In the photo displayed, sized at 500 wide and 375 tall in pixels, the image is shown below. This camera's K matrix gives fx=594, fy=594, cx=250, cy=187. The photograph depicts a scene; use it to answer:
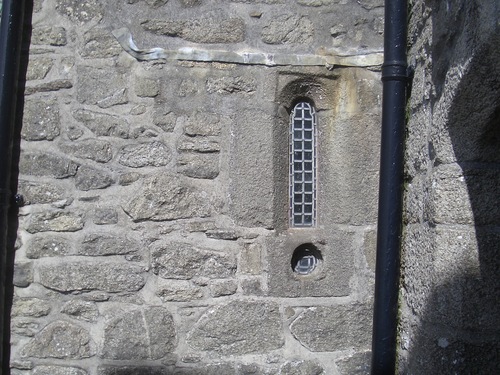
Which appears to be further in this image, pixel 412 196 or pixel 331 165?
pixel 331 165

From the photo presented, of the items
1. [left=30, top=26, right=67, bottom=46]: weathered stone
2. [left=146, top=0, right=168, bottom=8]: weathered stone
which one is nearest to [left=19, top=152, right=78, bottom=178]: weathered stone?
[left=30, top=26, right=67, bottom=46]: weathered stone

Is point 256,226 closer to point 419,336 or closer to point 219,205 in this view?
point 219,205

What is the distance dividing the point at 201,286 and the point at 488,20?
5.61 ft

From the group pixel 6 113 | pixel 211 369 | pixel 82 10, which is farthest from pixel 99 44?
pixel 211 369

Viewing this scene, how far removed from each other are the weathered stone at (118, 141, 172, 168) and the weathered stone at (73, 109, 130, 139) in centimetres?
11

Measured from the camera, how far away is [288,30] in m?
2.89

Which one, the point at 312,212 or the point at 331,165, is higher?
the point at 331,165

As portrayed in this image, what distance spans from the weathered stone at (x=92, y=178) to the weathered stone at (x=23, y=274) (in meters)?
0.46

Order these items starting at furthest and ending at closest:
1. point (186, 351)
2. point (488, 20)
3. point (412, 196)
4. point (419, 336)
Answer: point (186, 351)
point (412, 196)
point (419, 336)
point (488, 20)

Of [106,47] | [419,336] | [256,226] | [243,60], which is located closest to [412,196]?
[419,336]

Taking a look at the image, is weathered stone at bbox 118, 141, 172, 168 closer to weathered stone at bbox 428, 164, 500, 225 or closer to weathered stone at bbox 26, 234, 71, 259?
weathered stone at bbox 26, 234, 71, 259

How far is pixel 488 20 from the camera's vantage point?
1.76m

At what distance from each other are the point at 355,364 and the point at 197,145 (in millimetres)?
1295

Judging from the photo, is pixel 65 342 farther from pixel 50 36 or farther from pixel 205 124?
pixel 50 36
